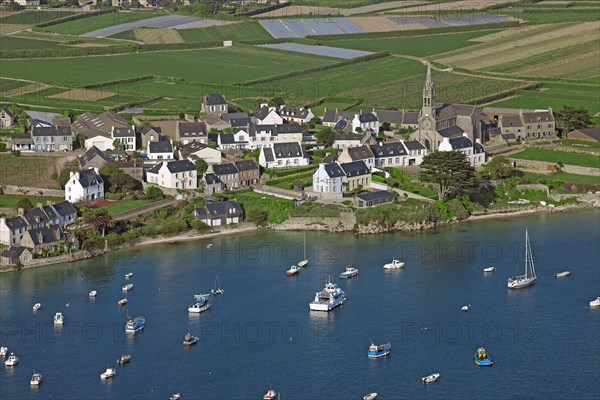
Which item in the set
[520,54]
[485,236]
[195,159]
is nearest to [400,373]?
[485,236]

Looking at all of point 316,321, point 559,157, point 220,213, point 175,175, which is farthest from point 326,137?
point 316,321

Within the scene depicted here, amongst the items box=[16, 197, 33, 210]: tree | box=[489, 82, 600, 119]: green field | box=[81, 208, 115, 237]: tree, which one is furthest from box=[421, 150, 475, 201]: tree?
box=[489, 82, 600, 119]: green field

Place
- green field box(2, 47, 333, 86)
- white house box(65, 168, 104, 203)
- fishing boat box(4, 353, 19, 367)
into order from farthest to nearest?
green field box(2, 47, 333, 86), white house box(65, 168, 104, 203), fishing boat box(4, 353, 19, 367)

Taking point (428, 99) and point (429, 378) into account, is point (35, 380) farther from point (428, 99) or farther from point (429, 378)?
point (428, 99)

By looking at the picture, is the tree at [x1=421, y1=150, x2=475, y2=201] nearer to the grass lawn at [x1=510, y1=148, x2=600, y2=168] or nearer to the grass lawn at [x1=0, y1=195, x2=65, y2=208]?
the grass lawn at [x1=510, y1=148, x2=600, y2=168]

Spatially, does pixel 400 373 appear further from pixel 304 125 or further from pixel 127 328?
pixel 304 125

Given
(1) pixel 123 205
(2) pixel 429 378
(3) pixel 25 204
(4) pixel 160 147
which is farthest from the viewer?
(4) pixel 160 147
